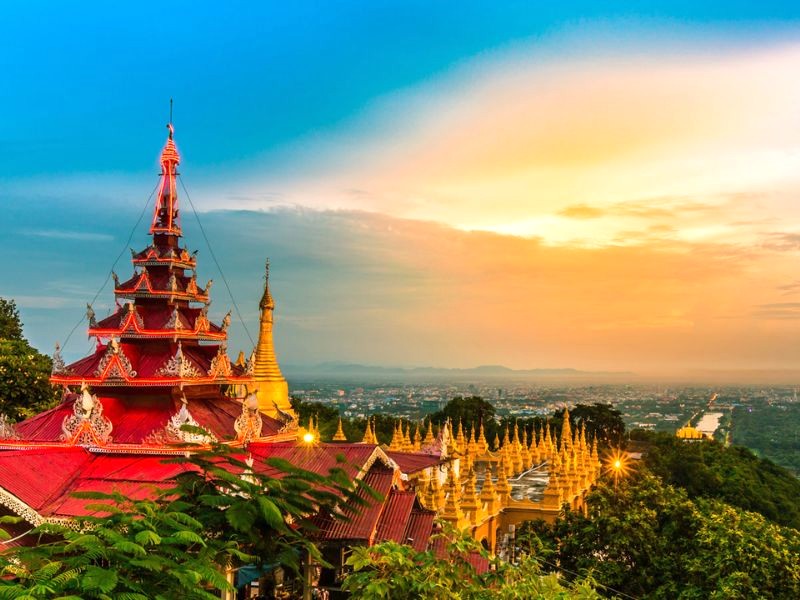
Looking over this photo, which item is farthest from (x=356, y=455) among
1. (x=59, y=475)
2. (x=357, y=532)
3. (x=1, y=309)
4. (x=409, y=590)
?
(x=1, y=309)

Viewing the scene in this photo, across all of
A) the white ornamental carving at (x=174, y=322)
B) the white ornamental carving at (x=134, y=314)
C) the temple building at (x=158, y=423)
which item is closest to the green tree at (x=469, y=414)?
the temple building at (x=158, y=423)

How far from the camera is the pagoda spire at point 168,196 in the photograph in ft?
63.5

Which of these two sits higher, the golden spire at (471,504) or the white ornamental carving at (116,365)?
the white ornamental carving at (116,365)

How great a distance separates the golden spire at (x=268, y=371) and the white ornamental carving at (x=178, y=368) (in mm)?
16990

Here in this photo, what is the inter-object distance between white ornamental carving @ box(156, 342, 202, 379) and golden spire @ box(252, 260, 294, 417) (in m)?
17.0

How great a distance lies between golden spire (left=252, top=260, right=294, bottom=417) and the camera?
115ft

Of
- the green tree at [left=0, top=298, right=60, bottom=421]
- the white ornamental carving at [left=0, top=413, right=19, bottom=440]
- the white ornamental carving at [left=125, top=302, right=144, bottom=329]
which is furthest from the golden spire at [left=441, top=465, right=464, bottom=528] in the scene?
the green tree at [left=0, top=298, right=60, bottom=421]

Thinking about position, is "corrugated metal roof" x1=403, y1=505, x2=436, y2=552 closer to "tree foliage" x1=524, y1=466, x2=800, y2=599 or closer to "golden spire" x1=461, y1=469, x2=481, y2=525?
"tree foliage" x1=524, y1=466, x2=800, y2=599

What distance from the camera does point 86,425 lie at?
15.8 metres

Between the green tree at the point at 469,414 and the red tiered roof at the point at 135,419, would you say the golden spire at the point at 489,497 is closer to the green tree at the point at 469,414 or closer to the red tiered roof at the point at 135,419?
the red tiered roof at the point at 135,419

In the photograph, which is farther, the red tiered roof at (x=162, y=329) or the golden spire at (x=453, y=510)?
the golden spire at (x=453, y=510)

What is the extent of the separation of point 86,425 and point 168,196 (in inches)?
272

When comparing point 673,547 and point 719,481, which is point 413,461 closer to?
point 673,547

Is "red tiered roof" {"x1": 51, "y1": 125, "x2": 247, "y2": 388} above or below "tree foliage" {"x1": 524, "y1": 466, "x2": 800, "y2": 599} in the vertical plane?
above
